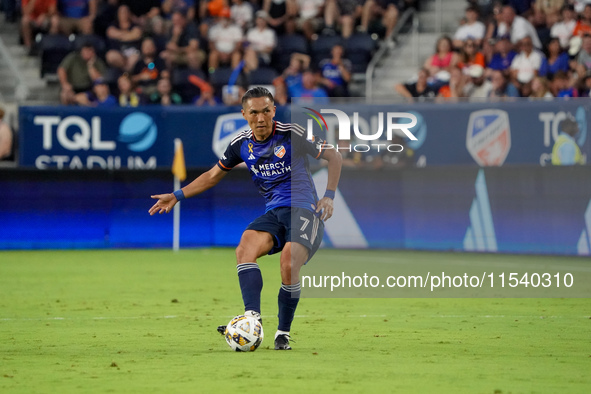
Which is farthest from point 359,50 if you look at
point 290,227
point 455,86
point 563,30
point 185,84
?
point 290,227

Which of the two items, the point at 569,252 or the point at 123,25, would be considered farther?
the point at 123,25

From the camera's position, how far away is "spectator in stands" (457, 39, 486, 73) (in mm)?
19750

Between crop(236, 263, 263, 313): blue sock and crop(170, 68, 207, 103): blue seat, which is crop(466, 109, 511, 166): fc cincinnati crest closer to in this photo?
crop(170, 68, 207, 103): blue seat

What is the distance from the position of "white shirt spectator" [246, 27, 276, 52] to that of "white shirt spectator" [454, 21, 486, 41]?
400 cm

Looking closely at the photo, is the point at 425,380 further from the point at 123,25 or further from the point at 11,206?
the point at 123,25

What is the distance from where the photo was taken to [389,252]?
18.3 m

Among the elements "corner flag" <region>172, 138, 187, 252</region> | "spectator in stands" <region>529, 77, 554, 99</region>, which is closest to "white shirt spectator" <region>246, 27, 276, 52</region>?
"corner flag" <region>172, 138, 187, 252</region>

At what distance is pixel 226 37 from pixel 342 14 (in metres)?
2.70

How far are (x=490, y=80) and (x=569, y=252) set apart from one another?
395 cm

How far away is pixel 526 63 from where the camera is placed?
19219 mm

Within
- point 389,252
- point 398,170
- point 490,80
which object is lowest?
point 389,252

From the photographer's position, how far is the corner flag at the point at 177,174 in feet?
62.1

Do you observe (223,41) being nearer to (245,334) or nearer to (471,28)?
(471,28)

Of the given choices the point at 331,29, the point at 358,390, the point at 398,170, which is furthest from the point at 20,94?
the point at 358,390
